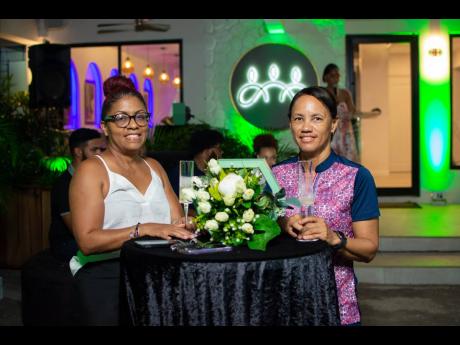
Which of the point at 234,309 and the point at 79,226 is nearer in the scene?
the point at 234,309

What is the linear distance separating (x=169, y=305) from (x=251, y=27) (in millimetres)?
8457

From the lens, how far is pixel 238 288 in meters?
2.31

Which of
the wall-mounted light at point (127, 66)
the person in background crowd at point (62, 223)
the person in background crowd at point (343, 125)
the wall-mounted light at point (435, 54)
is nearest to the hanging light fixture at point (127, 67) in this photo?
the wall-mounted light at point (127, 66)

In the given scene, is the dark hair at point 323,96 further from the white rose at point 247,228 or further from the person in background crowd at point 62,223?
the person in background crowd at point 62,223

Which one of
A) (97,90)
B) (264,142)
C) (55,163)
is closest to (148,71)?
(97,90)

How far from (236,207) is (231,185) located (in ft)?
0.31

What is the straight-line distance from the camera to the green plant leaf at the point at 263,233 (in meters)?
2.45

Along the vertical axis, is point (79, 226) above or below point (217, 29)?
below

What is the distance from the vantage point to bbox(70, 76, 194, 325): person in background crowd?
278cm

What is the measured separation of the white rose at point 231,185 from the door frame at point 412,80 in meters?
8.04

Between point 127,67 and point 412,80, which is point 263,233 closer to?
point 412,80

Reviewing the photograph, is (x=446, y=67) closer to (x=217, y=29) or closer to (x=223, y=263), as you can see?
(x=217, y=29)

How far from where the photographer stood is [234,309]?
2.34 metres
